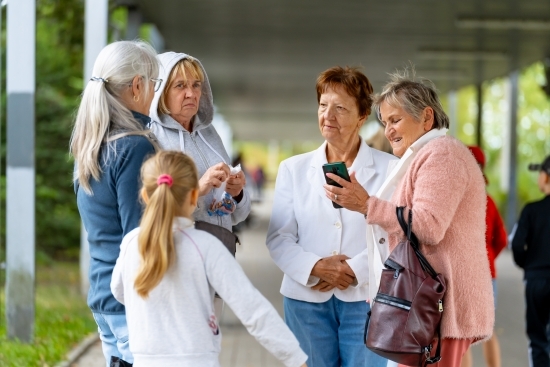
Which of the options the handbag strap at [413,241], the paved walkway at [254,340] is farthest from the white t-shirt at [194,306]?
the paved walkway at [254,340]

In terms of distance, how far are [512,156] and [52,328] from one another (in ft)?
45.3

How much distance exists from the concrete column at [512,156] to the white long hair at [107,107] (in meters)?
17.1

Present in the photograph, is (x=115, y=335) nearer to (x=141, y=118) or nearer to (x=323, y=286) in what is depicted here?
(x=141, y=118)

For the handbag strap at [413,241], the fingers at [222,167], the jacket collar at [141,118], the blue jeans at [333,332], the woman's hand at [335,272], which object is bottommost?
the blue jeans at [333,332]

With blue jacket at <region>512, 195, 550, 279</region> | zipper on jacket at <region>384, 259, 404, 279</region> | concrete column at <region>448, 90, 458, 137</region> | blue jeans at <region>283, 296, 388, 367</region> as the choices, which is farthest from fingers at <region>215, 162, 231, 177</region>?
concrete column at <region>448, 90, 458, 137</region>

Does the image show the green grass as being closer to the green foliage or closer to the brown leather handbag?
the green foliage

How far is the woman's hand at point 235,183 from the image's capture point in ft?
11.3

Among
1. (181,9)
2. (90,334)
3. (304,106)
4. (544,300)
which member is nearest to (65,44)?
(181,9)

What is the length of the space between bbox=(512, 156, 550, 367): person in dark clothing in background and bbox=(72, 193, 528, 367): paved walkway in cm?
142

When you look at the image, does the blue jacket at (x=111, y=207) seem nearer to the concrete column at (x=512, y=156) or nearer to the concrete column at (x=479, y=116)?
the concrete column at (x=512, y=156)

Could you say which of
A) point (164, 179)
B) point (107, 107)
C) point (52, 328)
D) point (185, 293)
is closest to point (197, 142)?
point (107, 107)

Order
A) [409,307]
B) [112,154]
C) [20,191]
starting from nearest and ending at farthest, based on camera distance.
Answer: [112,154]
[409,307]
[20,191]

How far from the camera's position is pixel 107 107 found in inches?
122

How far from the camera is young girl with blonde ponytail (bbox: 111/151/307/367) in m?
2.83
